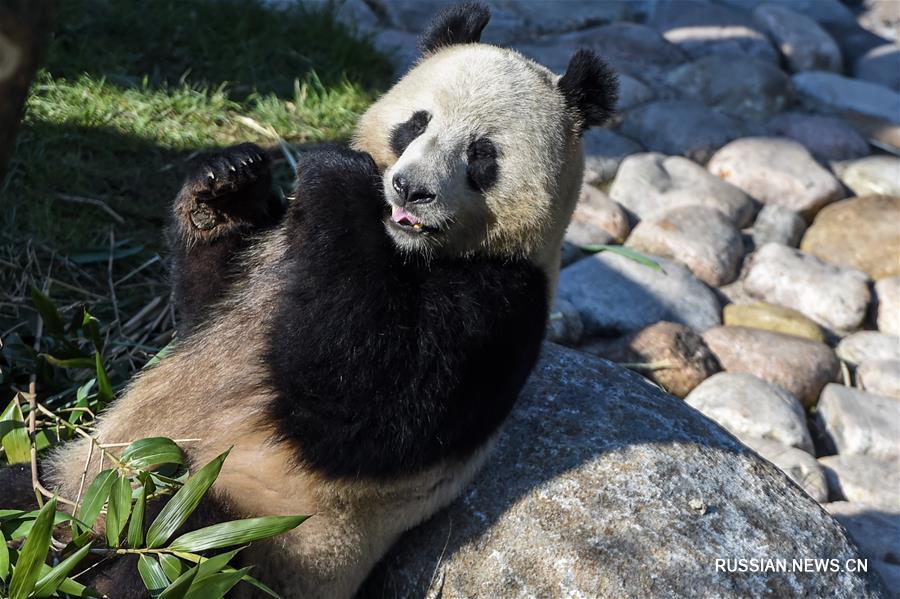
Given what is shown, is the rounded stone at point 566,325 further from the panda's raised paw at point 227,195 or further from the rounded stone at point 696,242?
the panda's raised paw at point 227,195

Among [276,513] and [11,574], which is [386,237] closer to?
[276,513]

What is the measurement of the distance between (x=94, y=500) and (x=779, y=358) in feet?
13.5

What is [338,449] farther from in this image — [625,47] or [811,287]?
[625,47]

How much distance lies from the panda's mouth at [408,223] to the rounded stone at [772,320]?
141 inches

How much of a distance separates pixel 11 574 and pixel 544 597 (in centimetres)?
145

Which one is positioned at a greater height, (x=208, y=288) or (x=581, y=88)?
(x=581, y=88)

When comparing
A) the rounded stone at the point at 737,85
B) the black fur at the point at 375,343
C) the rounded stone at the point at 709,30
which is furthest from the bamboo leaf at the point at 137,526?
the rounded stone at the point at 709,30

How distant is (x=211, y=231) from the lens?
3205mm

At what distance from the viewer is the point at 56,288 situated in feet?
14.4

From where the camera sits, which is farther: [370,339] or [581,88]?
[581,88]

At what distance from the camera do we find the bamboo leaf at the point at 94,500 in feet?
8.46

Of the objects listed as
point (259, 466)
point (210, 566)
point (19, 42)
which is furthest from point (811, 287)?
point (19, 42)

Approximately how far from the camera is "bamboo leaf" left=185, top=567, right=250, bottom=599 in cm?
242

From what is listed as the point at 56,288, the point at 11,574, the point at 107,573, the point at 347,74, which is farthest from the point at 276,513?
the point at 347,74
